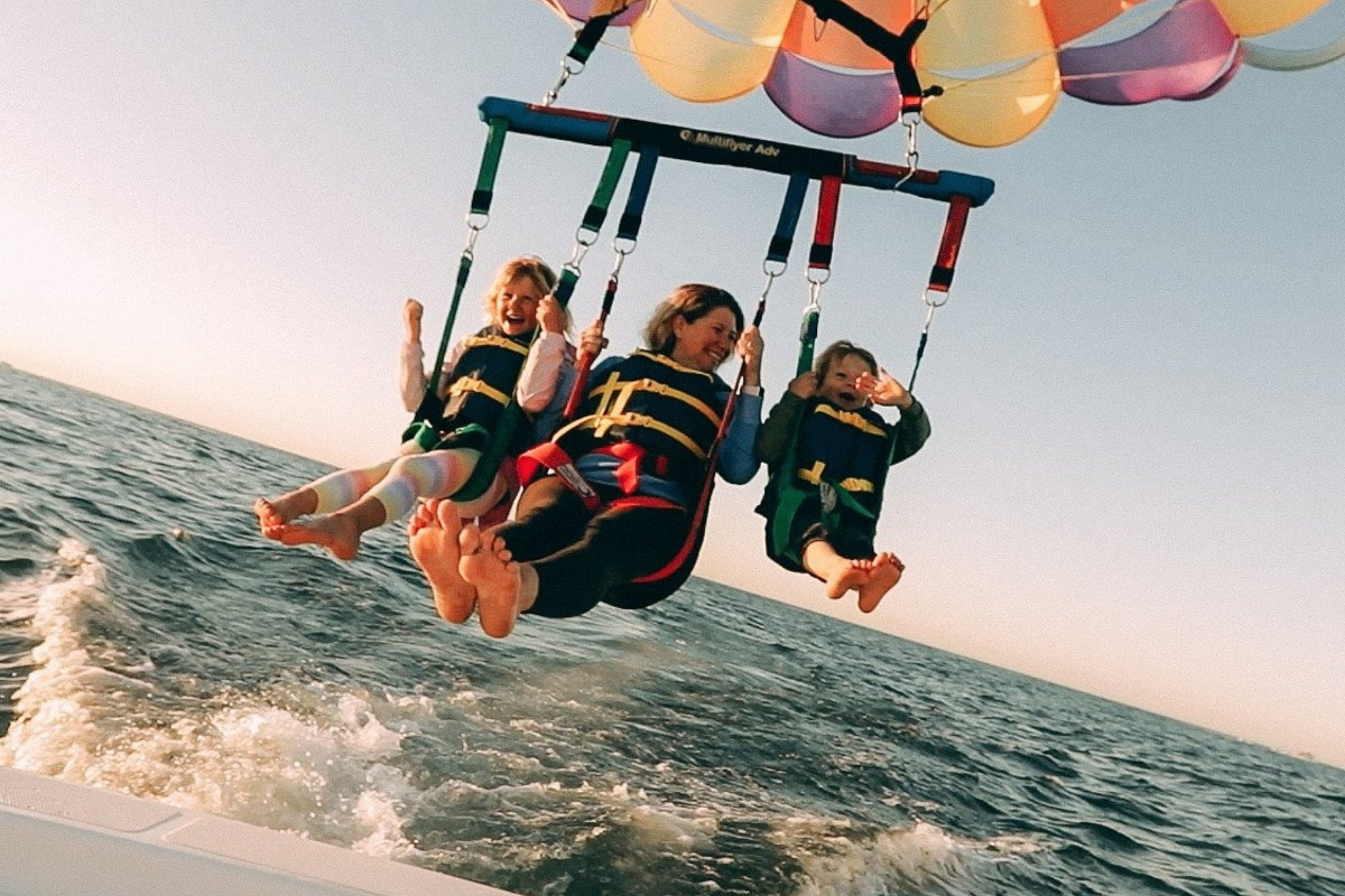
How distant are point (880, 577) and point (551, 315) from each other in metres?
1.27

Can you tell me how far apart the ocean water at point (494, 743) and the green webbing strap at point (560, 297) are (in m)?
2.38

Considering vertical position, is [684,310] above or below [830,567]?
above

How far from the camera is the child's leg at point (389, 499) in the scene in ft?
8.56

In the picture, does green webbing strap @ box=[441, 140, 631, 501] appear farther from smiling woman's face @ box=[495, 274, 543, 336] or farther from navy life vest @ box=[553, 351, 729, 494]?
smiling woman's face @ box=[495, 274, 543, 336]

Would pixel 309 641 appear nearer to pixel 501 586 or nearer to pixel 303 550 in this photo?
pixel 303 550

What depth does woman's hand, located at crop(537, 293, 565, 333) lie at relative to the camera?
9.82 ft

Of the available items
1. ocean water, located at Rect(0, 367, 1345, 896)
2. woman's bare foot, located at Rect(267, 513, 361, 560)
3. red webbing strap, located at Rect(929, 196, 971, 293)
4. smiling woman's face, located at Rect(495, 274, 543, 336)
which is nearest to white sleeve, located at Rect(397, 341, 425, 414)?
smiling woman's face, located at Rect(495, 274, 543, 336)

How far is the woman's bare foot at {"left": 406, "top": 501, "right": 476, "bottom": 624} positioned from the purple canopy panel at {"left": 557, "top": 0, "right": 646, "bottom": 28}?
2.38 meters

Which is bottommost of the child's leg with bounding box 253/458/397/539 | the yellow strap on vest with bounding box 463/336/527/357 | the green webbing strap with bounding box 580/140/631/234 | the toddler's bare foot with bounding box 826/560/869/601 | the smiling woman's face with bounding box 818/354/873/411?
the child's leg with bounding box 253/458/397/539

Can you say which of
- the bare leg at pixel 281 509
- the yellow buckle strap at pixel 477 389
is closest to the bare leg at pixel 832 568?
the yellow buckle strap at pixel 477 389

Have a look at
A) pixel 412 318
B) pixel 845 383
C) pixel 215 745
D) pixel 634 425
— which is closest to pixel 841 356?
pixel 845 383

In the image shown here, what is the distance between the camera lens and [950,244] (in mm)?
3223

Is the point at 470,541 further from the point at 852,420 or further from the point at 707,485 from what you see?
the point at 852,420

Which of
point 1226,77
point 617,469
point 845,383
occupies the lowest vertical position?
point 617,469
